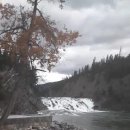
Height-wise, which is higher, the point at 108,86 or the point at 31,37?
the point at 108,86

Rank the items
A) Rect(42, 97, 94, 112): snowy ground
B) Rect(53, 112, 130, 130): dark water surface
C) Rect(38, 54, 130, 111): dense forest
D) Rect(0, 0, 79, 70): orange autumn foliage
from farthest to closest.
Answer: Rect(38, 54, 130, 111): dense forest, Rect(42, 97, 94, 112): snowy ground, Rect(53, 112, 130, 130): dark water surface, Rect(0, 0, 79, 70): orange autumn foliage

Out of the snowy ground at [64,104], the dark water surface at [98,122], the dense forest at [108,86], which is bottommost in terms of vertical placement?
the dark water surface at [98,122]

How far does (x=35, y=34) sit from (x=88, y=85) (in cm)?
16896

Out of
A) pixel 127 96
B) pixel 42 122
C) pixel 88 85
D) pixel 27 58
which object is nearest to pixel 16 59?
pixel 27 58

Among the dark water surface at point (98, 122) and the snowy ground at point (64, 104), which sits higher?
the snowy ground at point (64, 104)

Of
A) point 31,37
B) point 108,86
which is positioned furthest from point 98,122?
point 108,86

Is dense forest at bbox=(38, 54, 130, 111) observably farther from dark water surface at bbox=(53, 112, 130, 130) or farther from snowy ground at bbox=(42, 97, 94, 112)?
dark water surface at bbox=(53, 112, 130, 130)

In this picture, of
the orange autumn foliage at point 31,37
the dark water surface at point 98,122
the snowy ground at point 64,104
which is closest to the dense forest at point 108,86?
the snowy ground at point 64,104

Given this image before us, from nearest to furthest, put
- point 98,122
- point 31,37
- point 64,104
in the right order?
point 31,37 < point 98,122 < point 64,104

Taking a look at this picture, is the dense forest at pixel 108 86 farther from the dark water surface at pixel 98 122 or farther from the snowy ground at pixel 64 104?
the dark water surface at pixel 98 122

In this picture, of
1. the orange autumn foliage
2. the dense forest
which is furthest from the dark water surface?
the dense forest

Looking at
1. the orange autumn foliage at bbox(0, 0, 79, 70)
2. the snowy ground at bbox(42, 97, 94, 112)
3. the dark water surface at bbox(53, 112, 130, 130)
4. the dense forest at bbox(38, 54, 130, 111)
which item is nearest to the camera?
the orange autumn foliage at bbox(0, 0, 79, 70)

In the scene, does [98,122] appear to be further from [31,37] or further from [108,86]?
[108,86]

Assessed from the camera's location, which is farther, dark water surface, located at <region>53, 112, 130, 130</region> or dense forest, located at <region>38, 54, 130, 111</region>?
dense forest, located at <region>38, 54, 130, 111</region>
